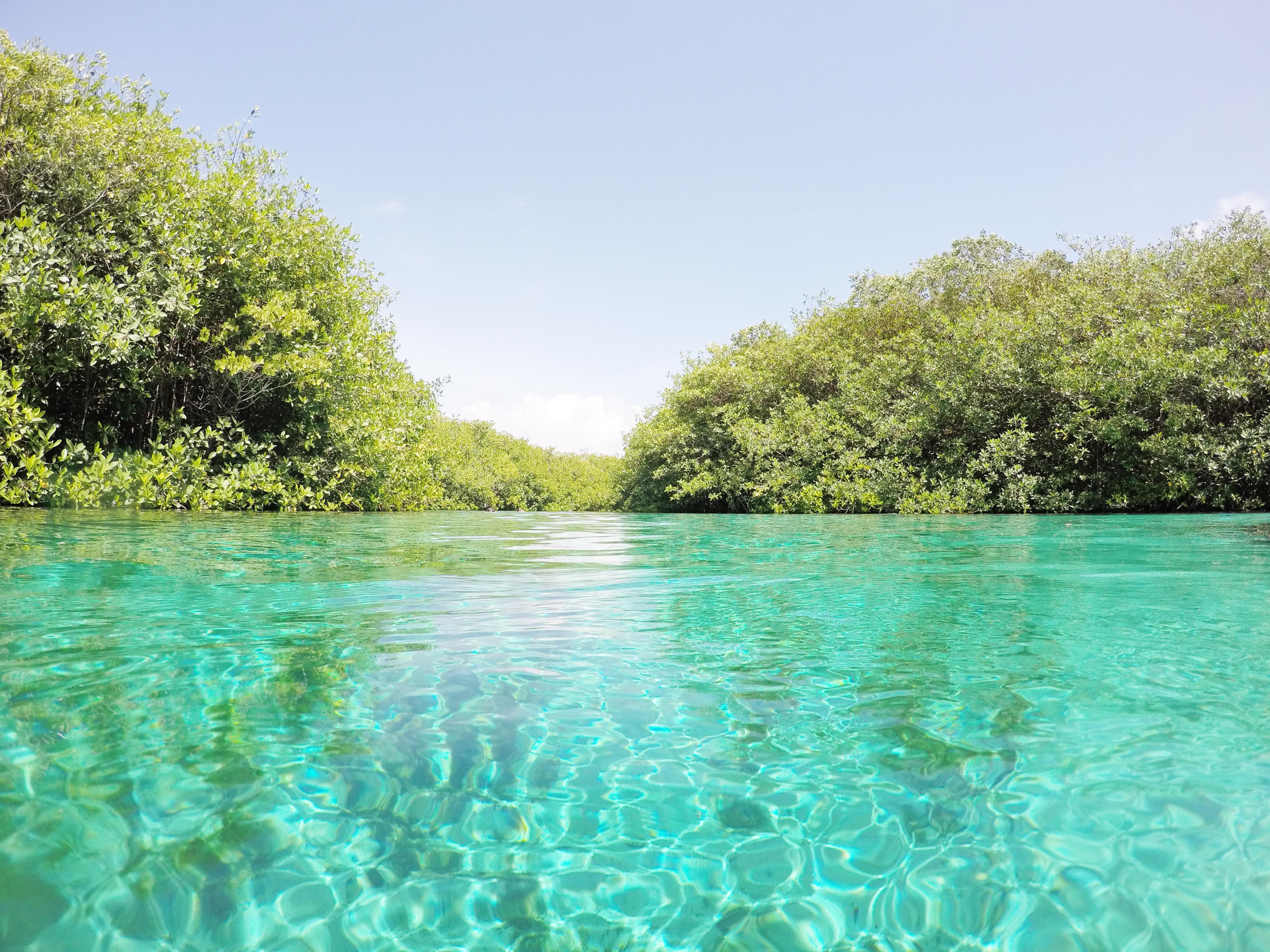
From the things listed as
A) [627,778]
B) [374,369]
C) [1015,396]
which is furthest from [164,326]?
[1015,396]

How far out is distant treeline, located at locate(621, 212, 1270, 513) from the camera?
16.0m

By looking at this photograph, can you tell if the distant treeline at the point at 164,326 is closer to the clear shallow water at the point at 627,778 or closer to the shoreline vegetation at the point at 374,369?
the shoreline vegetation at the point at 374,369

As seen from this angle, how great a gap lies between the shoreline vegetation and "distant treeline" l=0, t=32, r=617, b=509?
5 cm

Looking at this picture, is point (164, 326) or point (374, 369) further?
point (374, 369)

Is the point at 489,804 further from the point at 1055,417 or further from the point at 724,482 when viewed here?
the point at 724,482

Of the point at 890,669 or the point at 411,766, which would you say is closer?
the point at 411,766

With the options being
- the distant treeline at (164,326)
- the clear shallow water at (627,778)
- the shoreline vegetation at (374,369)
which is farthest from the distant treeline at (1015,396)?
the clear shallow water at (627,778)

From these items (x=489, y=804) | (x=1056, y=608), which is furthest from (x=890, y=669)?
(x=1056, y=608)

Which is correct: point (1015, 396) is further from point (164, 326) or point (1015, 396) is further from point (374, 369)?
point (164, 326)

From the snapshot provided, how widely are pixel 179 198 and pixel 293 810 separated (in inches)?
551

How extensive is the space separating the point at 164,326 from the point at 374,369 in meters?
4.81

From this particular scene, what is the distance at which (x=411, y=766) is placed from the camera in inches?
64.5

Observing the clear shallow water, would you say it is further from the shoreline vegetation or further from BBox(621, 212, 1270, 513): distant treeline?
BBox(621, 212, 1270, 513): distant treeline

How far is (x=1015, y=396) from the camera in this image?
19.1 metres
